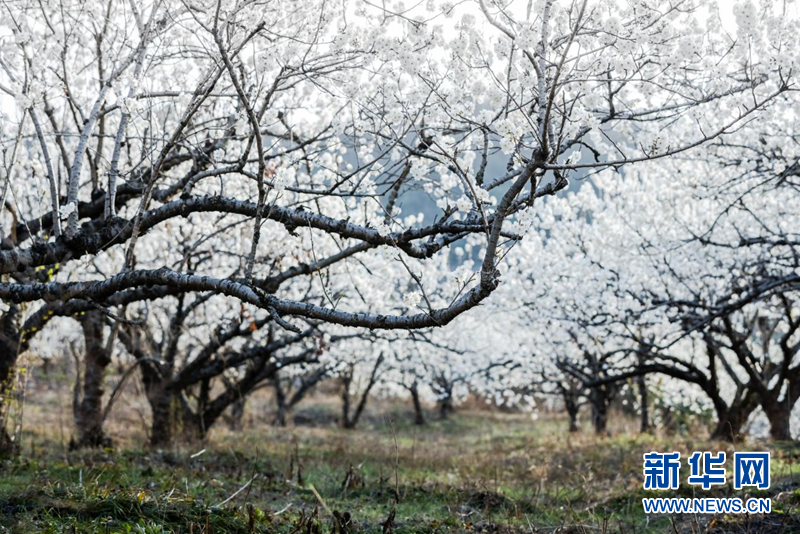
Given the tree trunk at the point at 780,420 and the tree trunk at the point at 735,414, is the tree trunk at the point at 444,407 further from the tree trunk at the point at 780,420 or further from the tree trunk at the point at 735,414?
the tree trunk at the point at 780,420

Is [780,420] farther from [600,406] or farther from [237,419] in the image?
[237,419]

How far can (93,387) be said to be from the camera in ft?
33.6

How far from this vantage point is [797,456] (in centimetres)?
892

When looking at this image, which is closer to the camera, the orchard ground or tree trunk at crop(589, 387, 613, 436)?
the orchard ground

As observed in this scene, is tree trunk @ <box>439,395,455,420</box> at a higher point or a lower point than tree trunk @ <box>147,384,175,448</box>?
lower

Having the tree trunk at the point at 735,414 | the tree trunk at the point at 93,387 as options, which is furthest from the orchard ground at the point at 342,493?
the tree trunk at the point at 735,414

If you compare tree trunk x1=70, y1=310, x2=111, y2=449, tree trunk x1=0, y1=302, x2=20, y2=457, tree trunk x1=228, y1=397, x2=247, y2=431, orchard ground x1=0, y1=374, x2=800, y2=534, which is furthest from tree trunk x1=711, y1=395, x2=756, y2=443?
tree trunk x1=0, y1=302, x2=20, y2=457

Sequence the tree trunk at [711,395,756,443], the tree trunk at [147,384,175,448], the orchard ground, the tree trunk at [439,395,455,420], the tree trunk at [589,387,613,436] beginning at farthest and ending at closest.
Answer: the tree trunk at [439,395,455,420] < the tree trunk at [589,387,613,436] < the tree trunk at [711,395,756,443] < the tree trunk at [147,384,175,448] < the orchard ground

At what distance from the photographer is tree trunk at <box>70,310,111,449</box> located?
9.98 m

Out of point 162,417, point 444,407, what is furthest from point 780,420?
point 444,407

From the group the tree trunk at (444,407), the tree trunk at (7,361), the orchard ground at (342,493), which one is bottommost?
the tree trunk at (444,407)

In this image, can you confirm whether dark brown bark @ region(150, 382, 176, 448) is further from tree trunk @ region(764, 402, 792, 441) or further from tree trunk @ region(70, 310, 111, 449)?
tree trunk @ region(764, 402, 792, 441)

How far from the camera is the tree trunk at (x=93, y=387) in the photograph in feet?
32.8

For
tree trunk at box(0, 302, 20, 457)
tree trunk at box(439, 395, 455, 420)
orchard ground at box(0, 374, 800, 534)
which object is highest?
tree trunk at box(0, 302, 20, 457)
